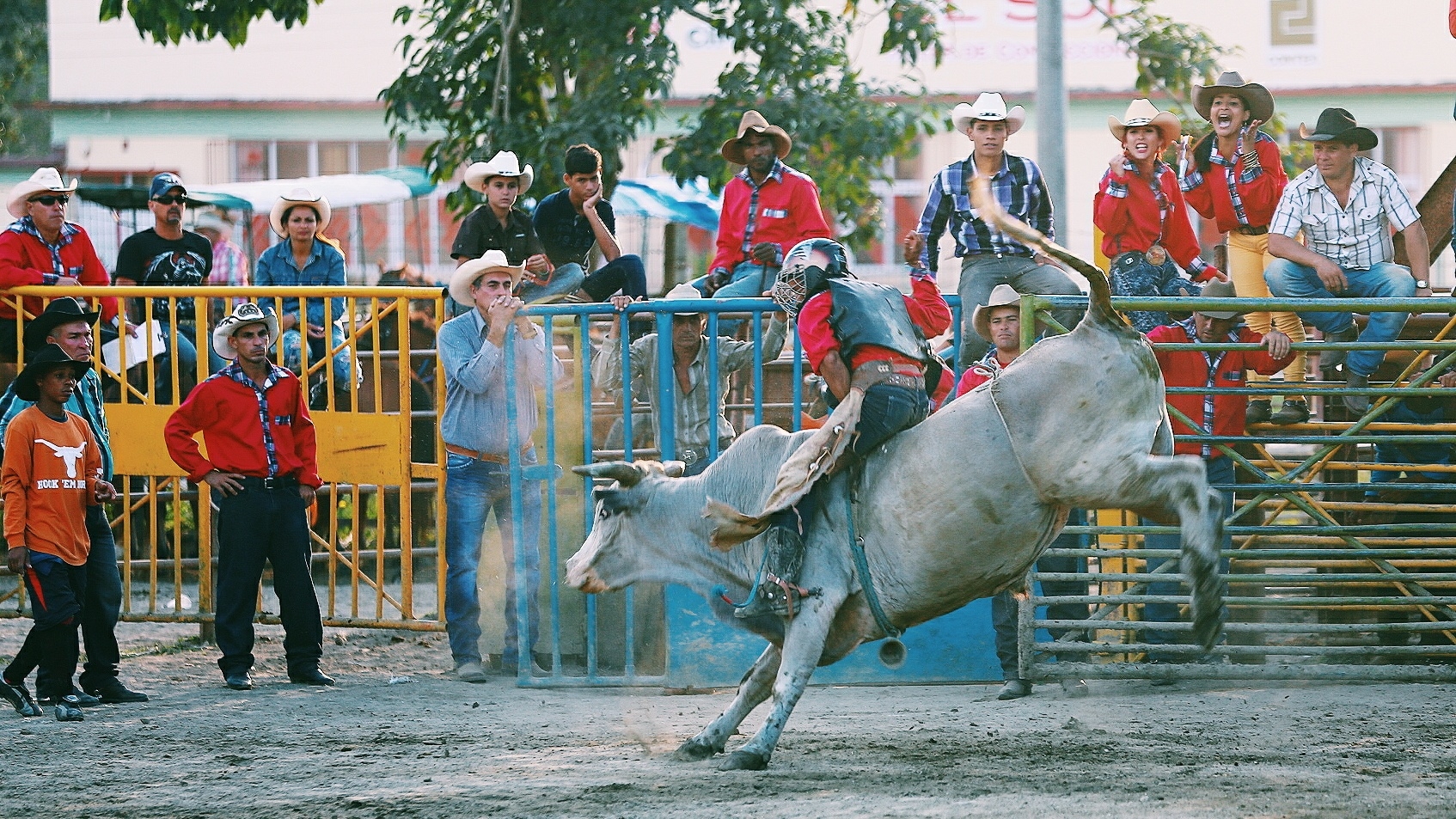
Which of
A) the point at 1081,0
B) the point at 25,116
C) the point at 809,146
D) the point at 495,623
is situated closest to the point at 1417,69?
the point at 1081,0

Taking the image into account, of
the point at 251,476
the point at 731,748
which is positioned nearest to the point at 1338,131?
the point at 731,748

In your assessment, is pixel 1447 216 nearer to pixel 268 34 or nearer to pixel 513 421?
pixel 513 421

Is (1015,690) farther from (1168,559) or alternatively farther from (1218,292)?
(1218,292)

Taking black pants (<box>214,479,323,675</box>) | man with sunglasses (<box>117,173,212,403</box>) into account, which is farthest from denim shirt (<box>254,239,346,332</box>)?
black pants (<box>214,479,323,675</box>)

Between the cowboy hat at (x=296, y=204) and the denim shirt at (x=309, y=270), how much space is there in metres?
0.11

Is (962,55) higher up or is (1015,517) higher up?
(962,55)

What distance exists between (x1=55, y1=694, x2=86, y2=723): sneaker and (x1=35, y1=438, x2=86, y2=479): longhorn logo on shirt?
3.59 feet

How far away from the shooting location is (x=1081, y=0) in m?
27.1

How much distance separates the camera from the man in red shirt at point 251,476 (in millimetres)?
8414

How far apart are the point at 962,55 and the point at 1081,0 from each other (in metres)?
2.52

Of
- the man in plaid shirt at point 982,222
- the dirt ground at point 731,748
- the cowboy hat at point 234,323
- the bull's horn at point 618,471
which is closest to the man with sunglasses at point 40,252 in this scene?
the cowboy hat at point 234,323

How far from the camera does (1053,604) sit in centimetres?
799

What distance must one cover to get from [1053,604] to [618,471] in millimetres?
2577

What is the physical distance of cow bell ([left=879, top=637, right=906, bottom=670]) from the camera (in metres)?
8.16
